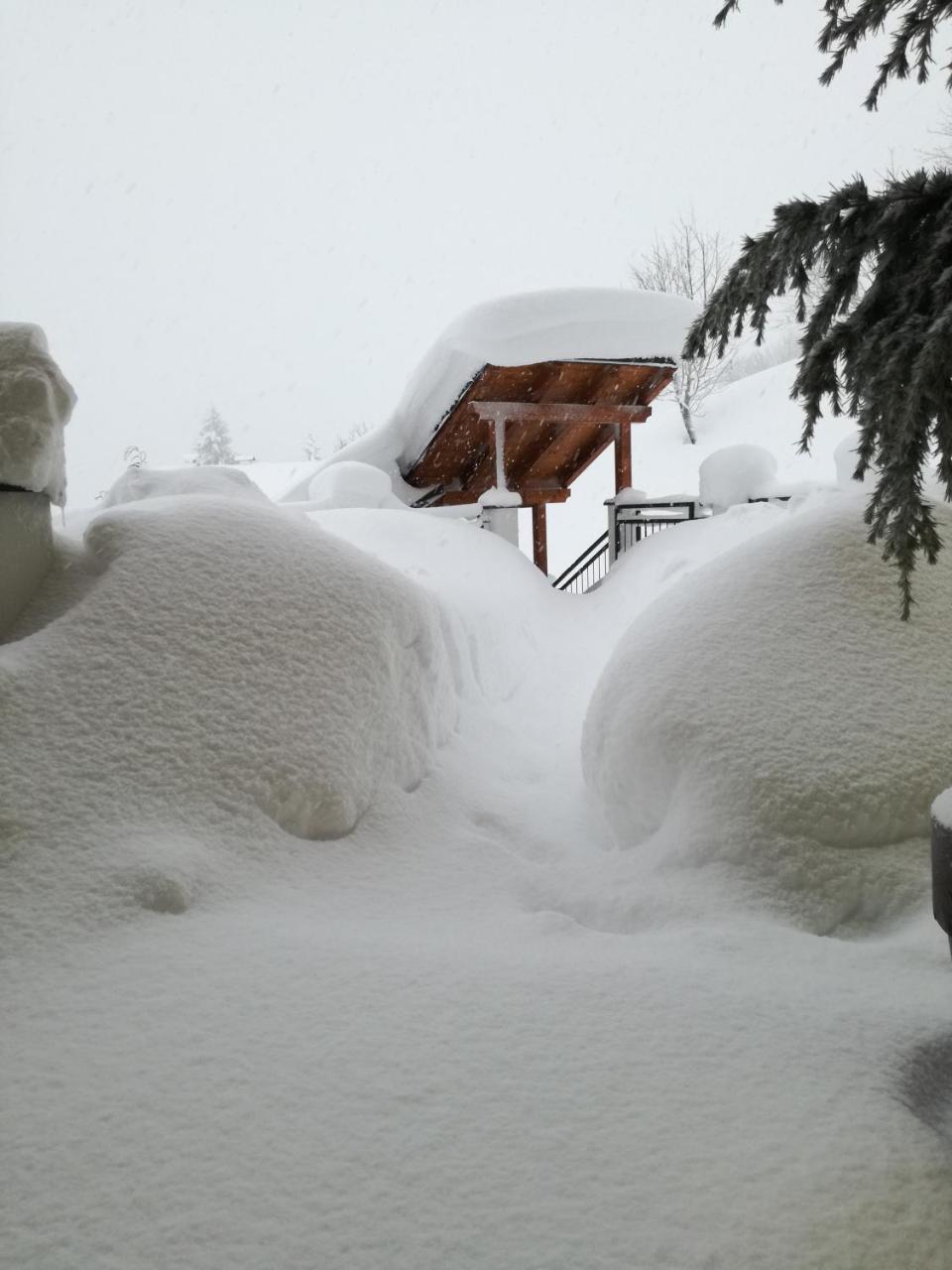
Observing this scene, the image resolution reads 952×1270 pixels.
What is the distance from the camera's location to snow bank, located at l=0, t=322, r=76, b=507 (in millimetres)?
3162

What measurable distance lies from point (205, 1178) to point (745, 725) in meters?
2.30

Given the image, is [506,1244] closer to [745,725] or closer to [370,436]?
[745,725]

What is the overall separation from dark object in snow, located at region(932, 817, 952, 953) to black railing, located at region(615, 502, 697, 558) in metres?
8.00

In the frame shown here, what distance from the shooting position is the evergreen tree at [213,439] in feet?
149

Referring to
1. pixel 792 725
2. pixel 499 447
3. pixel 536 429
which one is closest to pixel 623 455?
pixel 536 429

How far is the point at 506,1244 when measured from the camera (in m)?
1.36

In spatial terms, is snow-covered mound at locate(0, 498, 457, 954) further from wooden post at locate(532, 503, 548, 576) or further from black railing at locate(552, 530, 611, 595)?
wooden post at locate(532, 503, 548, 576)

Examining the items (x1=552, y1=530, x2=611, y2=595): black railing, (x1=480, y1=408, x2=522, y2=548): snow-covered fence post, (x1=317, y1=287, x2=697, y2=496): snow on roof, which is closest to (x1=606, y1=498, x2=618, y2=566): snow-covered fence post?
(x1=552, y1=530, x2=611, y2=595): black railing

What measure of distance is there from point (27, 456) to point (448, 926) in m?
2.27

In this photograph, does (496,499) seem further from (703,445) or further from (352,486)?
(703,445)

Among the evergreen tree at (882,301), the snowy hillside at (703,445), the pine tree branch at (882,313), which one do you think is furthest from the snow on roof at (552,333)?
the snowy hillside at (703,445)

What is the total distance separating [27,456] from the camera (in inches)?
125

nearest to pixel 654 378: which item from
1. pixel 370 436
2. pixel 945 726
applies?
pixel 370 436

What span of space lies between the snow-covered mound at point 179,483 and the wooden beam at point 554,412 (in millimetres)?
5202
